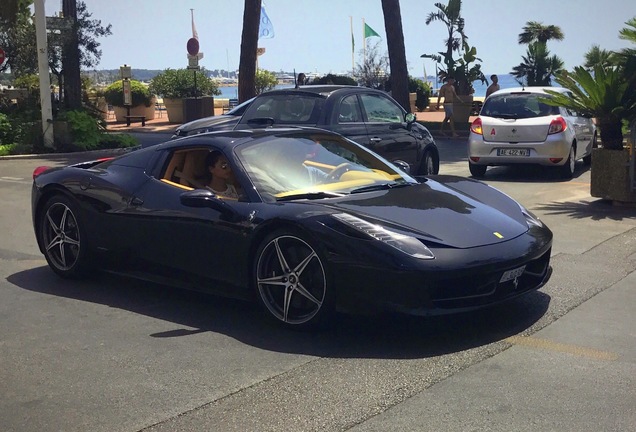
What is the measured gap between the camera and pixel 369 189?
6691 millimetres

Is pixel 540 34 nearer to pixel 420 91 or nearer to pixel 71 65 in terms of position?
pixel 420 91

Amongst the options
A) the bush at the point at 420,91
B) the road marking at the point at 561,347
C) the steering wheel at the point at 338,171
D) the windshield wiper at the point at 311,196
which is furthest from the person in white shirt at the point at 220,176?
the bush at the point at 420,91

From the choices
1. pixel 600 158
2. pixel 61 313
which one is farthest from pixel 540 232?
pixel 600 158

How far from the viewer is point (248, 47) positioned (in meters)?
27.3

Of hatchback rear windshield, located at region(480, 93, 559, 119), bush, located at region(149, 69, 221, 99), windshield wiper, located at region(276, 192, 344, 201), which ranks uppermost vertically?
bush, located at region(149, 69, 221, 99)

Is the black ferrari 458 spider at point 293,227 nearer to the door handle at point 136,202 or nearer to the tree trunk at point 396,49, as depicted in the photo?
the door handle at point 136,202

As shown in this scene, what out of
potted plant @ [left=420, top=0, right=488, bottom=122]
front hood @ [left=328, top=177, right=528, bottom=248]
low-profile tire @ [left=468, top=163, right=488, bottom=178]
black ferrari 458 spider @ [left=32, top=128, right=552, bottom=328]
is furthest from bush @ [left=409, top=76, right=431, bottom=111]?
front hood @ [left=328, top=177, right=528, bottom=248]

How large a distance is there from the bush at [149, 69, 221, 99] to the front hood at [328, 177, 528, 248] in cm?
2668

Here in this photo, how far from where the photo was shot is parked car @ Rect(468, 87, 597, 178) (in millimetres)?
14516

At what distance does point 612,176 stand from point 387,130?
3.06m

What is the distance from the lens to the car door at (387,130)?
1254cm

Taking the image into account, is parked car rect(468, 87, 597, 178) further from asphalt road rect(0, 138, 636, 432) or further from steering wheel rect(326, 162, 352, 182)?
steering wheel rect(326, 162, 352, 182)

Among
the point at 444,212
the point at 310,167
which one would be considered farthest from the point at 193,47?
the point at 444,212

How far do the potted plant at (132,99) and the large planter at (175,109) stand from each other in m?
1.18
